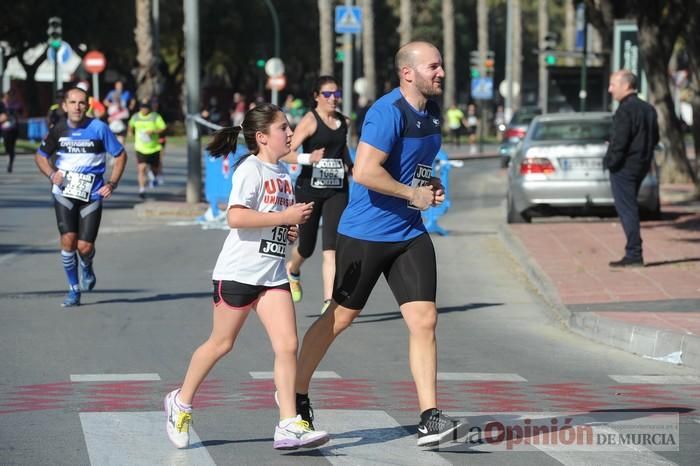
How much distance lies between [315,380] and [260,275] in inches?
92.8

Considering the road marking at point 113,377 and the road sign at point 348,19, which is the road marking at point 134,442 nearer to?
the road marking at point 113,377

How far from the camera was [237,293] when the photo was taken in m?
6.94

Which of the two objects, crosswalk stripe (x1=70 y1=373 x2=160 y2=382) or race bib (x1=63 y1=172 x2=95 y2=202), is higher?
race bib (x1=63 y1=172 x2=95 y2=202)

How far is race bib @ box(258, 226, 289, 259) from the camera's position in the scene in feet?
22.9

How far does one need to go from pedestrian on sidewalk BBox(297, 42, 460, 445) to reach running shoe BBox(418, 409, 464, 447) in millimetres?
124

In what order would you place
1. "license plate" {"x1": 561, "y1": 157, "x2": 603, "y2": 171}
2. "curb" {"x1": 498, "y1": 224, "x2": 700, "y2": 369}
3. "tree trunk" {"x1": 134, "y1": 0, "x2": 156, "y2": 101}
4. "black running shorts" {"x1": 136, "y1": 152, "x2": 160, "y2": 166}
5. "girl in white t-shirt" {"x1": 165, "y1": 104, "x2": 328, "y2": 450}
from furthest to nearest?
"tree trunk" {"x1": 134, "y1": 0, "x2": 156, "y2": 101}, "black running shorts" {"x1": 136, "y1": 152, "x2": 160, "y2": 166}, "license plate" {"x1": 561, "y1": 157, "x2": 603, "y2": 171}, "curb" {"x1": 498, "y1": 224, "x2": 700, "y2": 369}, "girl in white t-shirt" {"x1": 165, "y1": 104, "x2": 328, "y2": 450}

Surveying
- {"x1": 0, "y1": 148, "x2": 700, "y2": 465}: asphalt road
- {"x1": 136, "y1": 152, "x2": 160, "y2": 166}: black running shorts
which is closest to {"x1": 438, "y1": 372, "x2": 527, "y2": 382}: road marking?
{"x1": 0, "y1": 148, "x2": 700, "y2": 465}: asphalt road

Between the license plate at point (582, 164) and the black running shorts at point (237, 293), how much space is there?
13257mm

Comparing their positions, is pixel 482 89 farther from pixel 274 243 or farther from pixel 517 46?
pixel 274 243

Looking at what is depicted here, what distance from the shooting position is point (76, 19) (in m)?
62.2

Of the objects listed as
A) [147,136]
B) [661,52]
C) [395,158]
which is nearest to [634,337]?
[395,158]

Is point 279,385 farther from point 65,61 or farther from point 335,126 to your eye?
point 65,61

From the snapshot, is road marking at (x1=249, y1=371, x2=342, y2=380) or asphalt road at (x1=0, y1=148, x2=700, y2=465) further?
road marking at (x1=249, y1=371, x2=342, y2=380)

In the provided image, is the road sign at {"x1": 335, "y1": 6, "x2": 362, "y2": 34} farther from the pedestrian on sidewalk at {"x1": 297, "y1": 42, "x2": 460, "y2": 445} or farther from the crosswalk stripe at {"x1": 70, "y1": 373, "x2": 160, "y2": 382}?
the pedestrian on sidewalk at {"x1": 297, "y1": 42, "x2": 460, "y2": 445}
